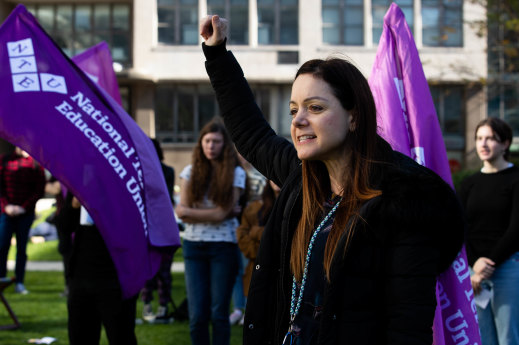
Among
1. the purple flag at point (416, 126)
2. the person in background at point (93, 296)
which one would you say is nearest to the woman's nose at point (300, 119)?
the purple flag at point (416, 126)

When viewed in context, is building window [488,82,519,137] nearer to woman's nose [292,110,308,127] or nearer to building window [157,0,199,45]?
building window [157,0,199,45]

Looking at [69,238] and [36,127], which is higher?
[36,127]

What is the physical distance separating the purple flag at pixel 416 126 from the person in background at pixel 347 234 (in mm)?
854

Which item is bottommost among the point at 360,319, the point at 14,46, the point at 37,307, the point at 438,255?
the point at 37,307

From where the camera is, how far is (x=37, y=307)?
Answer: 896 centimetres

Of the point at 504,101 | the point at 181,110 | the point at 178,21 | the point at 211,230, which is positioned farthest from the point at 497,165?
the point at 504,101

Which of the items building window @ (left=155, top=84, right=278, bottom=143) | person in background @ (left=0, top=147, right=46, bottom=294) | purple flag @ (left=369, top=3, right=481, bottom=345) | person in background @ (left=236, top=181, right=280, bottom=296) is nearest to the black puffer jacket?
purple flag @ (left=369, top=3, right=481, bottom=345)

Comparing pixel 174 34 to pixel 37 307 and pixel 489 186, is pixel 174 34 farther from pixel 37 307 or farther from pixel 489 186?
pixel 489 186

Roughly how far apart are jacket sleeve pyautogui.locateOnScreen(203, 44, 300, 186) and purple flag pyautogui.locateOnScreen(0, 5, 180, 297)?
1932 mm

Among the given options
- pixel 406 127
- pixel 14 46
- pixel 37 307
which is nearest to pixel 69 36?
pixel 37 307

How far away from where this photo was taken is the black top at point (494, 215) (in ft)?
15.8

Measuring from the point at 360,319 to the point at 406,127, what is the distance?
4.82ft

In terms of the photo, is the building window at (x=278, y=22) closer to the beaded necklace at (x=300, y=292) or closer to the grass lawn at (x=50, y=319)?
the grass lawn at (x=50, y=319)

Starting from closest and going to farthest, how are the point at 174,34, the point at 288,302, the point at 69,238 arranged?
the point at 288,302, the point at 69,238, the point at 174,34
